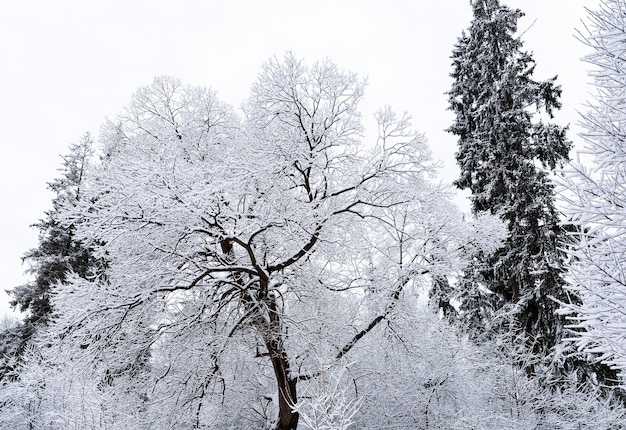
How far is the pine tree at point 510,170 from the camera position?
39.5 ft

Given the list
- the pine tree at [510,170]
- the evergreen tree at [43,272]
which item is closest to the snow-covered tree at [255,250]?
the pine tree at [510,170]

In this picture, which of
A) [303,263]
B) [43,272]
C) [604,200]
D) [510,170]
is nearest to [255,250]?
[303,263]

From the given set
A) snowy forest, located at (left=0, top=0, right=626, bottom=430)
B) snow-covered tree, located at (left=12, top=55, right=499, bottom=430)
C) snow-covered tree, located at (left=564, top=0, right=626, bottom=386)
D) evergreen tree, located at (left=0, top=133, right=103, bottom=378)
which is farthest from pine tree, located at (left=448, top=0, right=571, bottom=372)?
evergreen tree, located at (left=0, top=133, right=103, bottom=378)

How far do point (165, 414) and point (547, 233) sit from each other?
10391mm

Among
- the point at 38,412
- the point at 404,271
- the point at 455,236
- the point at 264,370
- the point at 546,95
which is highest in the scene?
the point at 546,95

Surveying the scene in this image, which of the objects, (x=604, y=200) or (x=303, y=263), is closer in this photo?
(x=604, y=200)

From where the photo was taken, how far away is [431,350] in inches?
432

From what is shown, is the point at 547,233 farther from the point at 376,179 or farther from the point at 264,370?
the point at 264,370

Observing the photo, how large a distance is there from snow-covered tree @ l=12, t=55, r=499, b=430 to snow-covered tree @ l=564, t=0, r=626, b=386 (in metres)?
4.35

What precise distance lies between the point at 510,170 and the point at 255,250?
876 cm

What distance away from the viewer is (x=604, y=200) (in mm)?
4008

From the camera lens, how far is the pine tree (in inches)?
475

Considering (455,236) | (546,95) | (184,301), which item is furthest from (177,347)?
(546,95)

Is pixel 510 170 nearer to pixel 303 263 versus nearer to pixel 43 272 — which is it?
pixel 303 263
